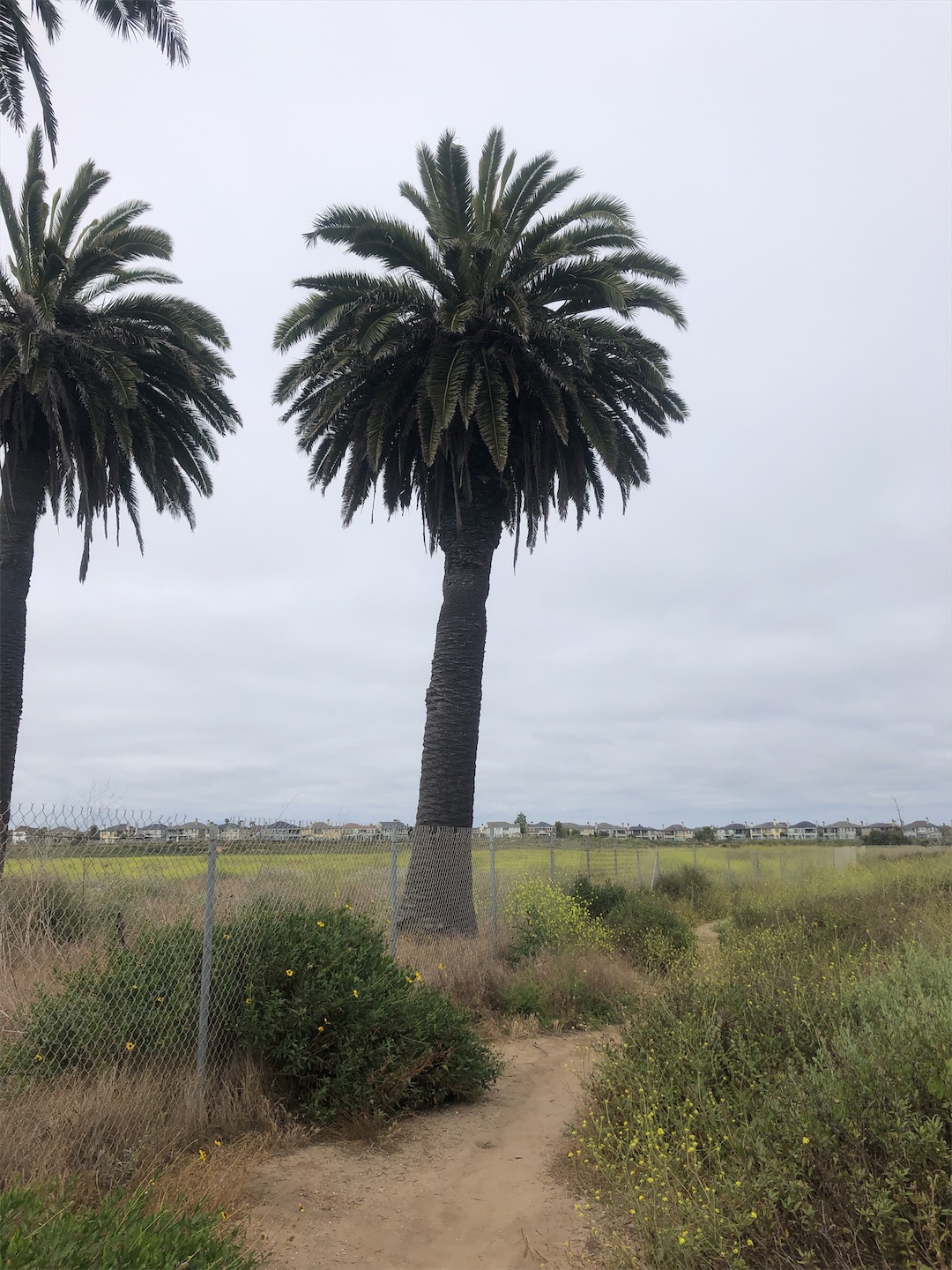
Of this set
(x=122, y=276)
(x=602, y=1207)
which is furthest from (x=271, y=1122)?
(x=122, y=276)

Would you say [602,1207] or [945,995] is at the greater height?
[945,995]

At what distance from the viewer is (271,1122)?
587cm

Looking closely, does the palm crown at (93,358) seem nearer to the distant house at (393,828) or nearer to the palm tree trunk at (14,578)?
the palm tree trunk at (14,578)

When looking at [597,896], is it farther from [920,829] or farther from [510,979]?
[920,829]

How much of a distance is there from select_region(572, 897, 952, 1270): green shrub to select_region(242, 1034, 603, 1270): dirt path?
1.27 feet

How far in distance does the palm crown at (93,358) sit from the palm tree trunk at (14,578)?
0.25 metres

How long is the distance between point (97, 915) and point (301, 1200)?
7.34 ft

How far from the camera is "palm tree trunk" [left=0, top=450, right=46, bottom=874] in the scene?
13.9 meters

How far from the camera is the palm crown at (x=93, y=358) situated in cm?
1382

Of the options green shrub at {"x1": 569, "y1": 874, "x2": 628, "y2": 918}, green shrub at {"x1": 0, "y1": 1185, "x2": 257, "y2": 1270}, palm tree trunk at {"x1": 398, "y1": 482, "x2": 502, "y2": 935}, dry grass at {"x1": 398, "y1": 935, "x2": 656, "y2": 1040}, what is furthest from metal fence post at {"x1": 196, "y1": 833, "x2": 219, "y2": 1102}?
green shrub at {"x1": 569, "y1": 874, "x2": 628, "y2": 918}

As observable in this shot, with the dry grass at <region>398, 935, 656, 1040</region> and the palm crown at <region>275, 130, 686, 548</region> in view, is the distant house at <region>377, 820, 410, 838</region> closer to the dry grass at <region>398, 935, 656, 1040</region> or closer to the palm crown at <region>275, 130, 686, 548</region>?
the dry grass at <region>398, 935, 656, 1040</region>

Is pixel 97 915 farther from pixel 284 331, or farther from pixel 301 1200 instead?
pixel 284 331

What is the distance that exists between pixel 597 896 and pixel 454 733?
355cm

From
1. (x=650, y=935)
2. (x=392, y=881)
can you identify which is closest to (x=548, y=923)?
(x=650, y=935)
